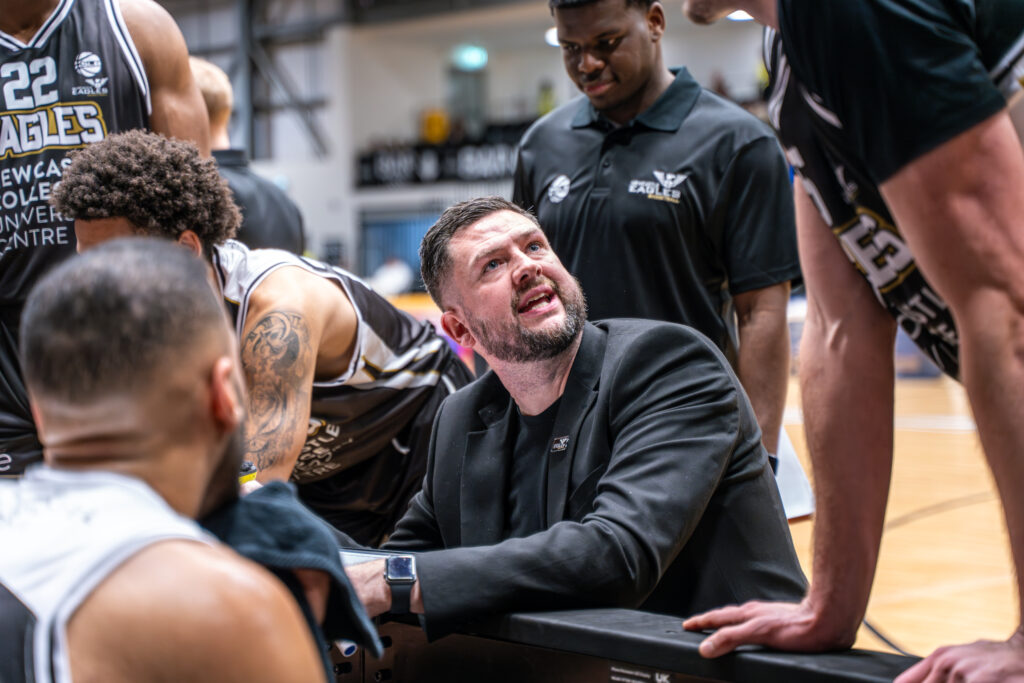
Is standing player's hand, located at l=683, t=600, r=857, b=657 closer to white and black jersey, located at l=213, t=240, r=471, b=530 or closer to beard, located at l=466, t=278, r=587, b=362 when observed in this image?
beard, located at l=466, t=278, r=587, b=362

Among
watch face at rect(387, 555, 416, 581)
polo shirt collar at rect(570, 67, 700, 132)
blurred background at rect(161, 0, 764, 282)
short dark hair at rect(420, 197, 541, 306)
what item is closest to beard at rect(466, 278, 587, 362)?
short dark hair at rect(420, 197, 541, 306)

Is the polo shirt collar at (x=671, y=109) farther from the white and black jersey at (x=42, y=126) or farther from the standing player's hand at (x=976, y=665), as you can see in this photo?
the standing player's hand at (x=976, y=665)

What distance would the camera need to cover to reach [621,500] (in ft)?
5.77

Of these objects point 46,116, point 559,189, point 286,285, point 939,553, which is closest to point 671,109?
point 559,189

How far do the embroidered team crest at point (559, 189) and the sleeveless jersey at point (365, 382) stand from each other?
54 centimetres

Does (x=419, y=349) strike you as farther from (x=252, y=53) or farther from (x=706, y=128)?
(x=252, y=53)

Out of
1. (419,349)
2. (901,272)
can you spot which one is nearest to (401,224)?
(419,349)

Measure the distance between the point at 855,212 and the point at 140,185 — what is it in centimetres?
147

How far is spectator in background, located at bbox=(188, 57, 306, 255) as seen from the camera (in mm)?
3693

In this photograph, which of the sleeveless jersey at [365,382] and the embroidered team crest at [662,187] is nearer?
the sleeveless jersey at [365,382]

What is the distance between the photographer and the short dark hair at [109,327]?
91cm

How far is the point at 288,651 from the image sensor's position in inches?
35.3

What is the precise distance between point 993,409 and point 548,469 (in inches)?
39.4

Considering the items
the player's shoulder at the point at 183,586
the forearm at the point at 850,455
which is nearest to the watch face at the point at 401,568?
the forearm at the point at 850,455
